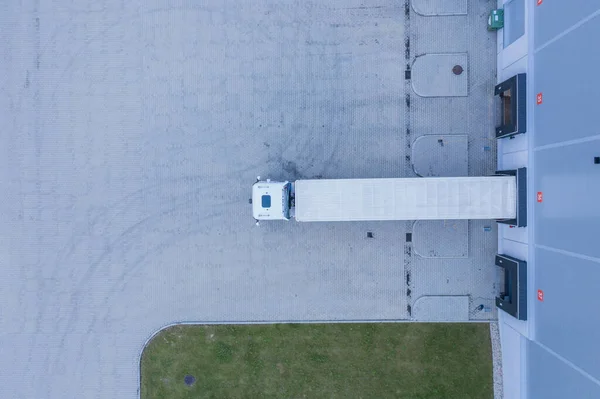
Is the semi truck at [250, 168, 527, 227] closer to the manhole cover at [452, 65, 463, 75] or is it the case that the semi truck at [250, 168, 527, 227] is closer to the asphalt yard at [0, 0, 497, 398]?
the asphalt yard at [0, 0, 497, 398]

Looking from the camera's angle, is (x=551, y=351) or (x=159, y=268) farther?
(x=159, y=268)

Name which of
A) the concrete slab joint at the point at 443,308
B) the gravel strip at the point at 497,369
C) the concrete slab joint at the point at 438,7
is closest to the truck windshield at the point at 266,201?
the concrete slab joint at the point at 443,308

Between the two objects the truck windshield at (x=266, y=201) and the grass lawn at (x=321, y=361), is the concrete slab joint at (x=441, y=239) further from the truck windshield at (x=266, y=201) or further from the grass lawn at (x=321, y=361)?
the truck windshield at (x=266, y=201)

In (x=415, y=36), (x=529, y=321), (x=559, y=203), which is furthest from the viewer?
(x=415, y=36)

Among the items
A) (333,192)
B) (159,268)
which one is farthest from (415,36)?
(159,268)

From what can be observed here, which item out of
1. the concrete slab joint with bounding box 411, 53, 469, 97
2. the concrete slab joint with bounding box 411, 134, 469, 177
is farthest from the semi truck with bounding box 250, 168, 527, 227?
the concrete slab joint with bounding box 411, 53, 469, 97

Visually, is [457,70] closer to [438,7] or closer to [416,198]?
[438,7]

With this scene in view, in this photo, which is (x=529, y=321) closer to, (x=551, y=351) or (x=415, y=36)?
(x=551, y=351)
